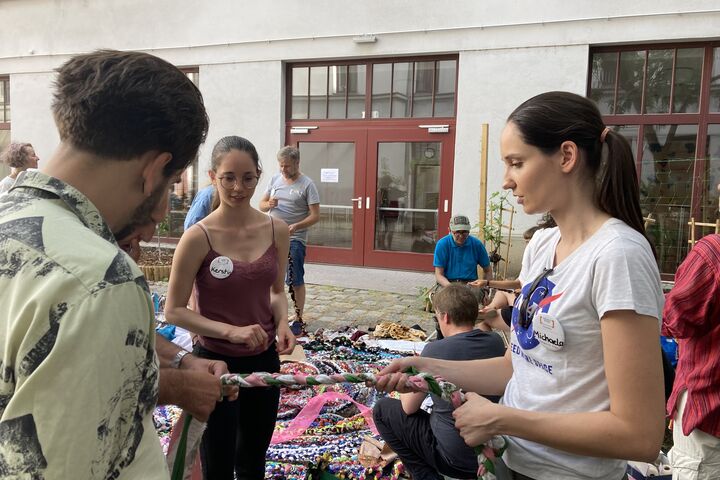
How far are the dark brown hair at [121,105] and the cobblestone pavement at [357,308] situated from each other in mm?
5355

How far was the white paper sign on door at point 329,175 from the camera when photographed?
987cm

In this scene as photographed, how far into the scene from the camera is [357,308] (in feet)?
24.2

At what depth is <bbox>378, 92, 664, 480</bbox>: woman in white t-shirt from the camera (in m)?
1.21

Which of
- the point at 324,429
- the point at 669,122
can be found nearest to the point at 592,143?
Answer: the point at 324,429

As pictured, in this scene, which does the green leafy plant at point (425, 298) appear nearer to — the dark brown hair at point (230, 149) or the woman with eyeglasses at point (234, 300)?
the woman with eyeglasses at point (234, 300)

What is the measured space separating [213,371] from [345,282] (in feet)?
23.6

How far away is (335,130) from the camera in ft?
A: 31.9

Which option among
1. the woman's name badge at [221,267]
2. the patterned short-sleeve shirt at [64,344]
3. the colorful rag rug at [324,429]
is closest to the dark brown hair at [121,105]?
the patterned short-sleeve shirt at [64,344]

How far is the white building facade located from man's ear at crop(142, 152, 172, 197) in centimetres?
790

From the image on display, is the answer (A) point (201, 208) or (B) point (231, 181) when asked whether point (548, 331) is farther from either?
(A) point (201, 208)

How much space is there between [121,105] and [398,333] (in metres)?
5.15

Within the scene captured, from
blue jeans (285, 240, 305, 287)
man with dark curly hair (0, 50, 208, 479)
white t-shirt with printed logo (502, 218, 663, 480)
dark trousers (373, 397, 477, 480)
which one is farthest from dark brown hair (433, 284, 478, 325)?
blue jeans (285, 240, 305, 287)

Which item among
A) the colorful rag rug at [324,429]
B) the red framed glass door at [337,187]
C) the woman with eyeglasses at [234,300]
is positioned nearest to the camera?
the woman with eyeglasses at [234,300]

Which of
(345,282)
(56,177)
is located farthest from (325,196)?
(56,177)
